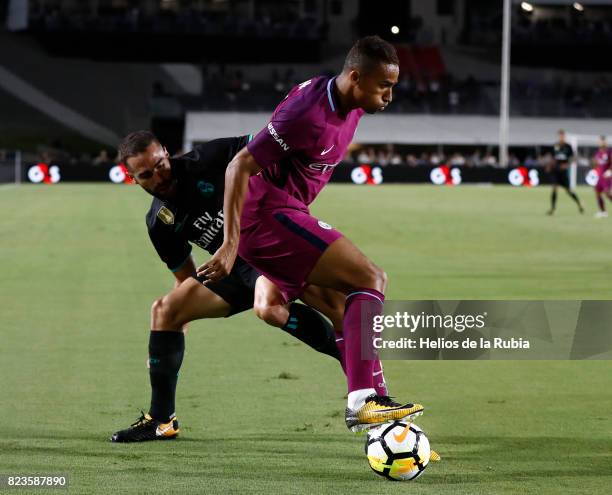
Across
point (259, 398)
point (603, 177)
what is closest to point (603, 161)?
point (603, 177)

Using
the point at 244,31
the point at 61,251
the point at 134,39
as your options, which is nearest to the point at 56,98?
the point at 134,39

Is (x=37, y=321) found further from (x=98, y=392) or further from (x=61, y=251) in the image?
(x=61, y=251)

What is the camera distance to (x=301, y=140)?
602cm

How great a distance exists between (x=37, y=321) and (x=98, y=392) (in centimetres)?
409

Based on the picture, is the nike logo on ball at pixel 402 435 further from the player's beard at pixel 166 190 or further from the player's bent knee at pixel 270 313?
the player's beard at pixel 166 190

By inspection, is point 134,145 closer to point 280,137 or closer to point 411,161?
point 280,137

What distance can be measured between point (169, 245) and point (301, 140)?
1.35 meters

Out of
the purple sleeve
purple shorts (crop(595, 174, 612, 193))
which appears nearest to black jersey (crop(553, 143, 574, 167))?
purple shorts (crop(595, 174, 612, 193))

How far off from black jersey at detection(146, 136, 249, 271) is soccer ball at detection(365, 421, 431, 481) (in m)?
1.62

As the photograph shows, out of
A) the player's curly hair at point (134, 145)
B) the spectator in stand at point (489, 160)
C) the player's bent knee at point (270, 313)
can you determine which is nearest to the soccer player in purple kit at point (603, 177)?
the player's bent knee at point (270, 313)

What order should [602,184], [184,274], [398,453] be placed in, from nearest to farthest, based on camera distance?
1. [398,453]
2. [184,274]
3. [602,184]

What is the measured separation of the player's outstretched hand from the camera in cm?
598

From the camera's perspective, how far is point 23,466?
5.94 metres

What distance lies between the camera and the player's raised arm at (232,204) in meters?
5.99
